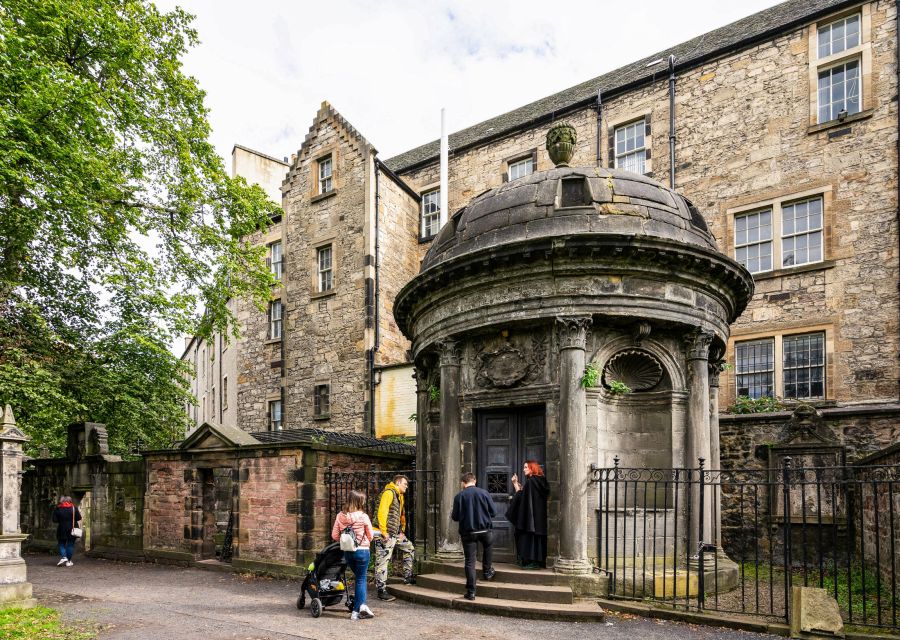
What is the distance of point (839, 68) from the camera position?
1722 cm

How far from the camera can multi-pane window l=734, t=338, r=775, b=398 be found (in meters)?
17.3

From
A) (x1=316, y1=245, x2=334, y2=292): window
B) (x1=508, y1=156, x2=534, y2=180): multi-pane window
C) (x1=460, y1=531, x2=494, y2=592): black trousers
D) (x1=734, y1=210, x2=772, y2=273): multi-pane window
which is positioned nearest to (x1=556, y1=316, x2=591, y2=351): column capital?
(x1=460, y1=531, x2=494, y2=592): black trousers

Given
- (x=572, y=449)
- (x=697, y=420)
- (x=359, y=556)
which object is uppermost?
(x=697, y=420)

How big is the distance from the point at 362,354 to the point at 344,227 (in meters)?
4.79

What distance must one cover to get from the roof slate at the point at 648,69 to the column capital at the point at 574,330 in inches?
512

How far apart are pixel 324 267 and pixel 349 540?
17.0m

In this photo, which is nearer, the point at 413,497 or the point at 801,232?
the point at 413,497

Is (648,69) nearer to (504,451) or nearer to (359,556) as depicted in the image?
(504,451)

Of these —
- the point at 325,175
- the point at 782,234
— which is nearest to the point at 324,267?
the point at 325,175

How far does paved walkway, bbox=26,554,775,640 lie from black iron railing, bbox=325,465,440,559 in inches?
70.6

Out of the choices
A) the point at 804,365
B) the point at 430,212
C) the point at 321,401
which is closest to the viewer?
the point at 804,365

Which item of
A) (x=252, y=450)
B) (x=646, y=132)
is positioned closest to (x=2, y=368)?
(x=252, y=450)

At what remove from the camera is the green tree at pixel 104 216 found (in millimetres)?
13266

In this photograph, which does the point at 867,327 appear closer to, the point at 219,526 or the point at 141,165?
the point at 219,526
